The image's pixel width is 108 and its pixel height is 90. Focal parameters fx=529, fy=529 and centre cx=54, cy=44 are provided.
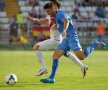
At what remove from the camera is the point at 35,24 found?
38688mm

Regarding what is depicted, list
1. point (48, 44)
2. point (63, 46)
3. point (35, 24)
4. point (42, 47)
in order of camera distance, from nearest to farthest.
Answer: point (63, 46) → point (42, 47) → point (48, 44) → point (35, 24)

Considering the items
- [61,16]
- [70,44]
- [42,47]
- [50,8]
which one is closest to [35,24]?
[42,47]

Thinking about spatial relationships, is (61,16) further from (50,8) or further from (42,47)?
(42,47)

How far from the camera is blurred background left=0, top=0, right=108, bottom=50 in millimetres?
37625

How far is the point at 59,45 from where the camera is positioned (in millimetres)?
15195

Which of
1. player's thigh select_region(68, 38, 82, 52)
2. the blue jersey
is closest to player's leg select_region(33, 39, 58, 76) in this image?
the blue jersey

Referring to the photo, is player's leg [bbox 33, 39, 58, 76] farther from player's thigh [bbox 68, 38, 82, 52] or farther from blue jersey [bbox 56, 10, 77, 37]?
player's thigh [bbox 68, 38, 82, 52]

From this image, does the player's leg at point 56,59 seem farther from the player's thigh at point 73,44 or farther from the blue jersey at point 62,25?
the blue jersey at point 62,25

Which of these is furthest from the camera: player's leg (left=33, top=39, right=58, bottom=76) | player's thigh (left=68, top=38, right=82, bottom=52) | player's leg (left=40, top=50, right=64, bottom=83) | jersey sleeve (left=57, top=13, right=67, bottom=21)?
player's leg (left=33, top=39, right=58, bottom=76)

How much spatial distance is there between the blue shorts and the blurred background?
68.0 ft

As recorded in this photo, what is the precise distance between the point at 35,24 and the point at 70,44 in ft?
78.0

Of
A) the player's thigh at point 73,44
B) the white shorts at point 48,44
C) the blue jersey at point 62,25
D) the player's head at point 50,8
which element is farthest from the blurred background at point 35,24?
the player's head at point 50,8

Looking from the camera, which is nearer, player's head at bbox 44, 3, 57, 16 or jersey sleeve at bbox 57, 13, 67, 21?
jersey sleeve at bbox 57, 13, 67, 21

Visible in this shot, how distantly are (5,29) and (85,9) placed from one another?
21.7ft
